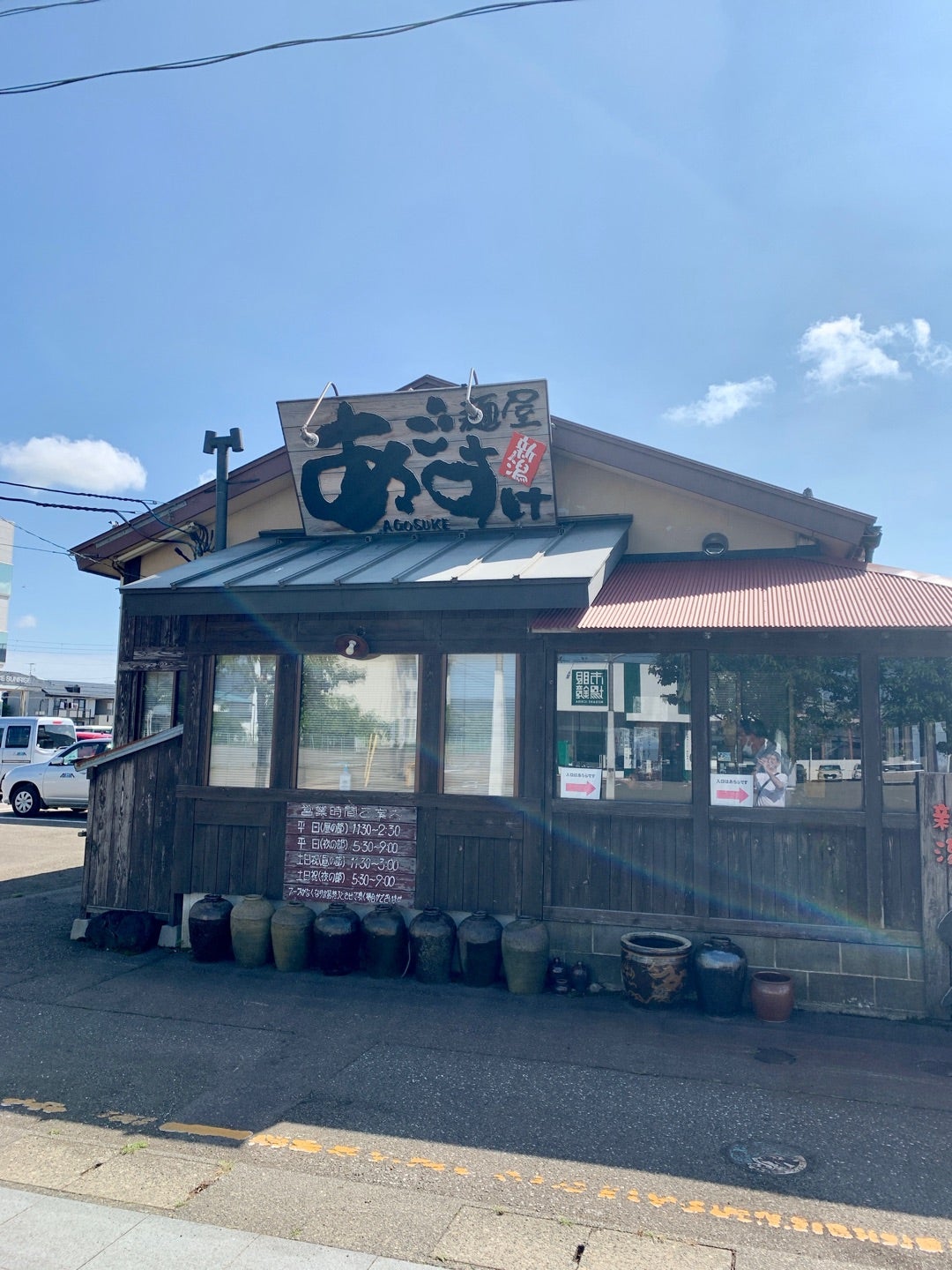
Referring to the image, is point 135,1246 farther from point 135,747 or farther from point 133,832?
point 135,747

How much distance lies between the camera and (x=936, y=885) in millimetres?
7090

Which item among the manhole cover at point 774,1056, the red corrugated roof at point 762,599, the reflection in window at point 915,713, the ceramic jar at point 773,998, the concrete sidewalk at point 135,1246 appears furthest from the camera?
the reflection in window at point 915,713

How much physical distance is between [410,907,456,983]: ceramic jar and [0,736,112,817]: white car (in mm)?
16329

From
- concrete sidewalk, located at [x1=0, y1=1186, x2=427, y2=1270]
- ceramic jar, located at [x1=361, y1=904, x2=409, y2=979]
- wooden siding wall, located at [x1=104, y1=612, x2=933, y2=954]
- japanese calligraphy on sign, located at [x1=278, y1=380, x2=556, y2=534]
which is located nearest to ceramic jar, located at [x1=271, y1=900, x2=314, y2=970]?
wooden siding wall, located at [x1=104, y1=612, x2=933, y2=954]

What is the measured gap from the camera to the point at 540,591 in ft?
25.0

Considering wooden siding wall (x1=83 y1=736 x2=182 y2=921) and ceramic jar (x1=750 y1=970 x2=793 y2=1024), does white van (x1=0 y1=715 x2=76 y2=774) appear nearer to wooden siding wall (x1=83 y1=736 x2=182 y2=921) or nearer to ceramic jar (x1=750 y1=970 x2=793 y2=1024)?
wooden siding wall (x1=83 y1=736 x2=182 y2=921)

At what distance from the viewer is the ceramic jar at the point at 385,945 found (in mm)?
7969

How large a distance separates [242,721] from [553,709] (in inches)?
135

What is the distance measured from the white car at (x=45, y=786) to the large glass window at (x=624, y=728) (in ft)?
56.5

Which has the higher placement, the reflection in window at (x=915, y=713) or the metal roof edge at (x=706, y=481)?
the metal roof edge at (x=706, y=481)

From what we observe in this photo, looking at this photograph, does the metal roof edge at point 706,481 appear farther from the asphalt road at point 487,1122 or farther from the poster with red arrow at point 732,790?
the asphalt road at point 487,1122

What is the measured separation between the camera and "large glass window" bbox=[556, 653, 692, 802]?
781 centimetres

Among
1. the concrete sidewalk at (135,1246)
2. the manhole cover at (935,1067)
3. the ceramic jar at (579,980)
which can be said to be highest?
the ceramic jar at (579,980)

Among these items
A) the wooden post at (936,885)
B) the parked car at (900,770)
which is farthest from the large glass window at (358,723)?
the wooden post at (936,885)
